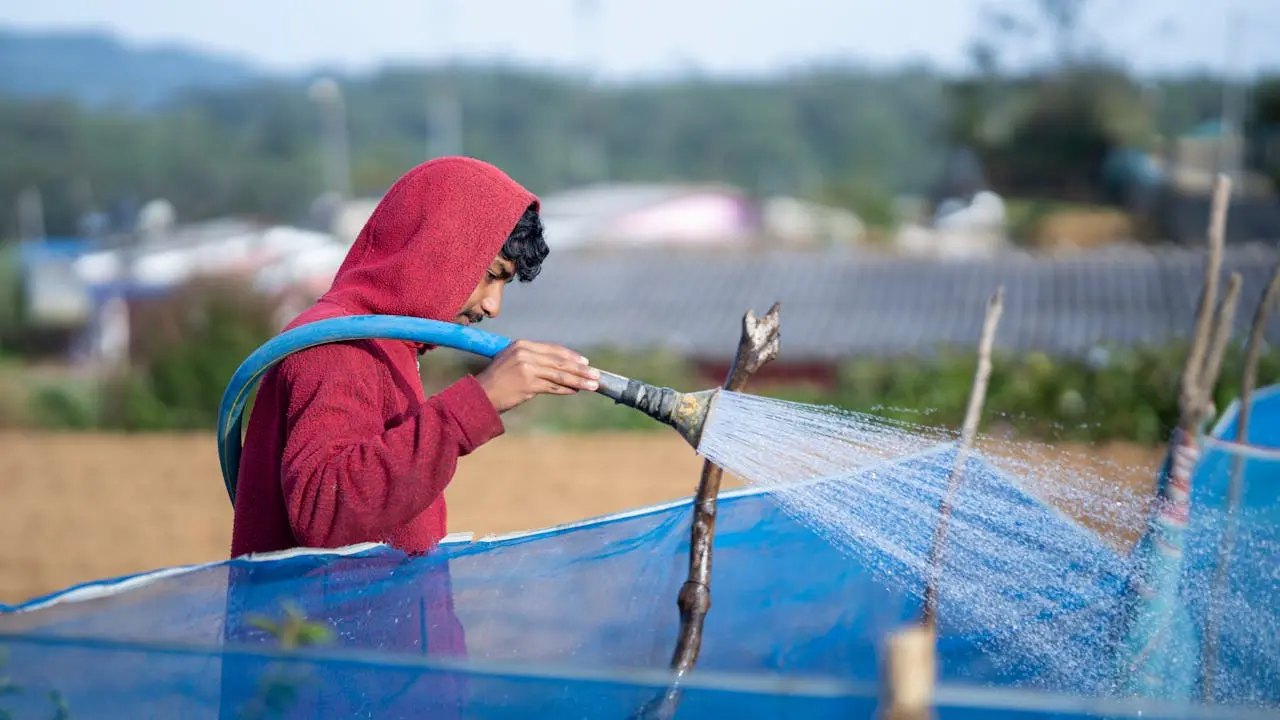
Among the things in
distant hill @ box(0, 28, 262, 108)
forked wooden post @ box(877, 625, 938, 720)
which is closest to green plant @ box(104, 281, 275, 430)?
forked wooden post @ box(877, 625, 938, 720)

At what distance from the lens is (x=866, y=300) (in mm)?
15766

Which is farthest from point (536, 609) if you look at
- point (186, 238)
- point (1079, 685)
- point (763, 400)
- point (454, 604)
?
point (186, 238)

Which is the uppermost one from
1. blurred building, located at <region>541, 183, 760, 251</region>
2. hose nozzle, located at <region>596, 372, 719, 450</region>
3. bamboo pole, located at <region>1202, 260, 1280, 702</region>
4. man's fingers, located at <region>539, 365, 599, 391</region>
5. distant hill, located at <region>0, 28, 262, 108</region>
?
man's fingers, located at <region>539, 365, 599, 391</region>

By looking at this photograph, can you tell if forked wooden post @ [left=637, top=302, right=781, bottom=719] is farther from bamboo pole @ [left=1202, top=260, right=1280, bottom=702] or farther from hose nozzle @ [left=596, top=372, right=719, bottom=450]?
bamboo pole @ [left=1202, top=260, right=1280, bottom=702]

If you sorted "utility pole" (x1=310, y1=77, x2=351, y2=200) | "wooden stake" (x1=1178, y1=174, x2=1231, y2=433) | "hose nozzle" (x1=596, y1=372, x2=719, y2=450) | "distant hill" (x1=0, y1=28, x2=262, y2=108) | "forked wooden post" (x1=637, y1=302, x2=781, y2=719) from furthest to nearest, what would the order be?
"distant hill" (x1=0, y1=28, x2=262, y2=108)
"utility pole" (x1=310, y1=77, x2=351, y2=200)
"wooden stake" (x1=1178, y1=174, x2=1231, y2=433)
"forked wooden post" (x1=637, y1=302, x2=781, y2=719)
"hose nozzle" (x1=596, y1=372, x2=719, y2=450)

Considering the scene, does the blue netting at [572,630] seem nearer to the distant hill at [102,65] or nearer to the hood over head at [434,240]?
the hood over head at [434,240]

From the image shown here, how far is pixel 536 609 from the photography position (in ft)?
7.63

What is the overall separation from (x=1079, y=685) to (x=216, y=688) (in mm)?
1582

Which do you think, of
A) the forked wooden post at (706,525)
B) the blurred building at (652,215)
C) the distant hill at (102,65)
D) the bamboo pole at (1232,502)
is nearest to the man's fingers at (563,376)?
the forked wooden post at (706,525)

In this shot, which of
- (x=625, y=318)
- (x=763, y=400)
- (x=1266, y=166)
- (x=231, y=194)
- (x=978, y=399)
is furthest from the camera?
(x=231, y=194)

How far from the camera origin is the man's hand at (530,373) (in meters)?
1.94

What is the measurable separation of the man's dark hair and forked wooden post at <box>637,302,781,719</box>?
438mm

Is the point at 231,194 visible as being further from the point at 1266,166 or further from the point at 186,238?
the point at 1266,166

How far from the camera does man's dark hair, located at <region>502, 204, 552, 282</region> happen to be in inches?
86.3
